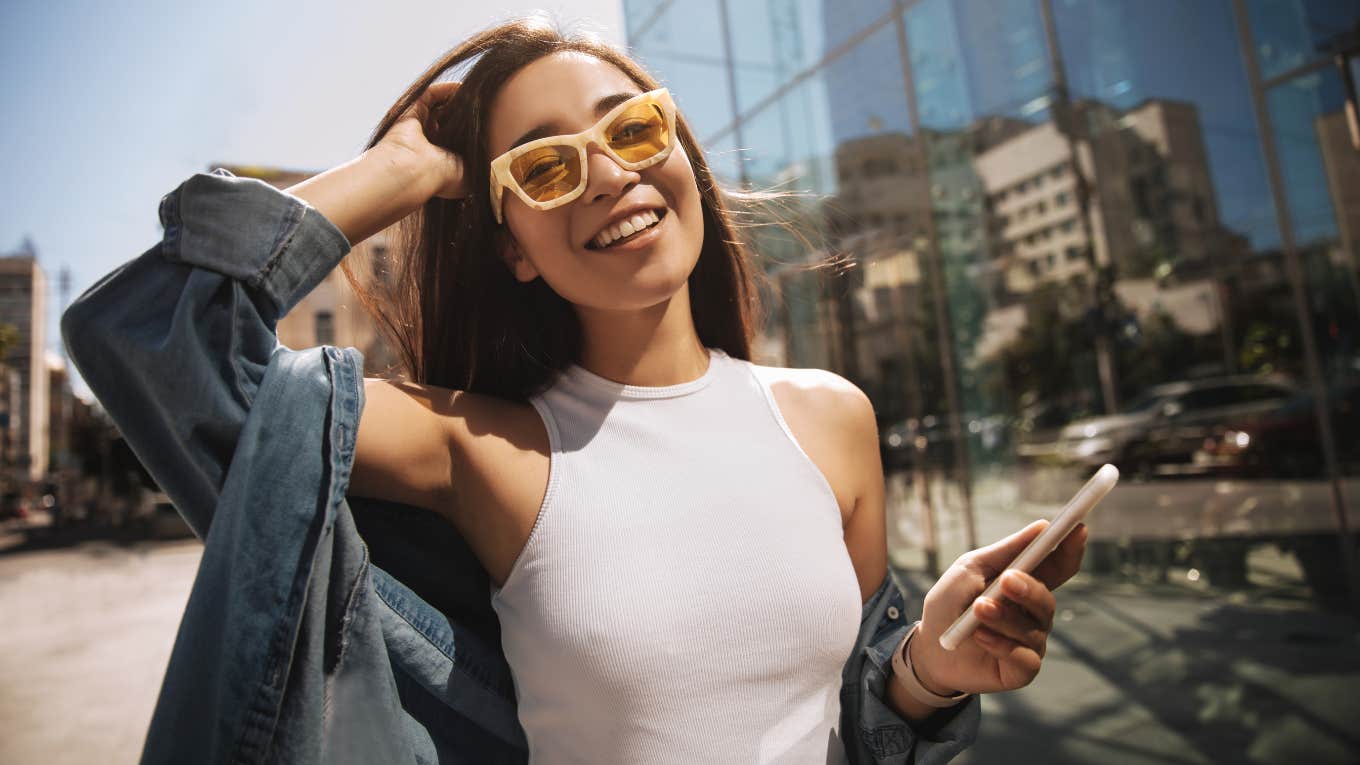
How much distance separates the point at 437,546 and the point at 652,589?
12.4 inches

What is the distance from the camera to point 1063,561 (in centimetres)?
84

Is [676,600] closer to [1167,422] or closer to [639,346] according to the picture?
[639,346]

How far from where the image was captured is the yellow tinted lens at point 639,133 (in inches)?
40.1

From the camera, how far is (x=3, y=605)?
25.2 ft

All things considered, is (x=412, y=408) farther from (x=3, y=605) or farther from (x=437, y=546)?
(x=3, y=605)


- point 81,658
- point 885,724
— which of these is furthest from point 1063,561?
point 81,658

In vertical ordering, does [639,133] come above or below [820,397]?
above

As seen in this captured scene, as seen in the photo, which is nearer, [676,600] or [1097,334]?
[676,600]

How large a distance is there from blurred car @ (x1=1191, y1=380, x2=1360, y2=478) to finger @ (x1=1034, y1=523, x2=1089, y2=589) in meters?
4.38

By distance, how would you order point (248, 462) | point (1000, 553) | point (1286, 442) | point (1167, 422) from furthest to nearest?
point (1167, 422) → point (1286, 442) → point (1000, 553) → point (248, 462)

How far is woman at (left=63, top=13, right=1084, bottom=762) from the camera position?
0.76m

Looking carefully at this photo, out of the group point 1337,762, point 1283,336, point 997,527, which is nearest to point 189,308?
point 1337,762

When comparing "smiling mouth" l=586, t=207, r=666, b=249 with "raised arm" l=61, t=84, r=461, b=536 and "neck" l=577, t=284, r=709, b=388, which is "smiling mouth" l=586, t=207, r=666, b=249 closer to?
"neck" l=577, t=284, r=709, b=388

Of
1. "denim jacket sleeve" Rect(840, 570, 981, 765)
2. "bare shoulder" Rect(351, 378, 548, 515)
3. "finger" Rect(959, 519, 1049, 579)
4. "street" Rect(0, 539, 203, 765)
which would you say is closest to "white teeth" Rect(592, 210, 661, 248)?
"bare shoulder" Rect(351, 378, 548, 515)
